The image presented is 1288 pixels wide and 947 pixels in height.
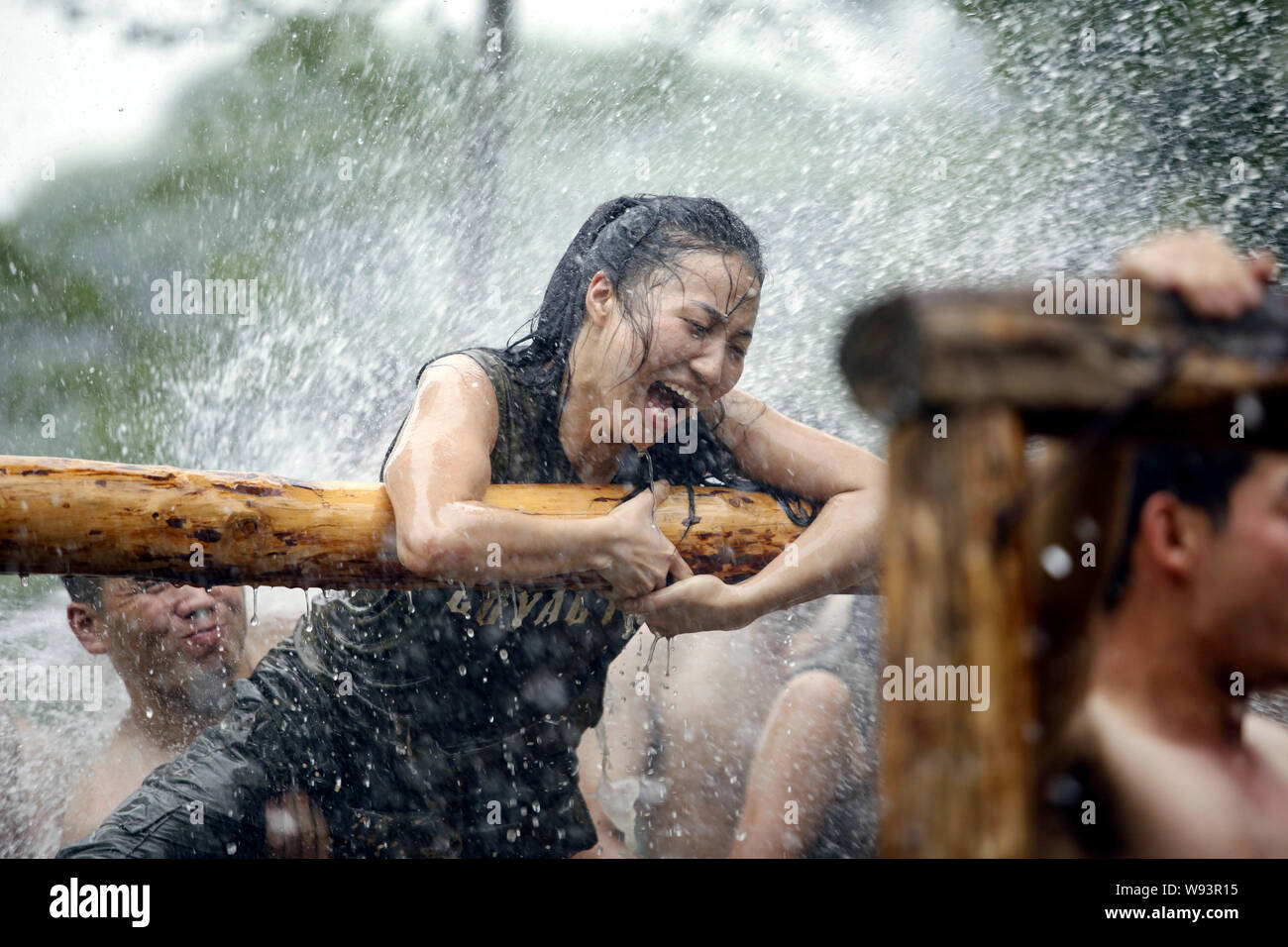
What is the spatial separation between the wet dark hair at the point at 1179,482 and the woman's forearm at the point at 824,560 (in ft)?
2.93

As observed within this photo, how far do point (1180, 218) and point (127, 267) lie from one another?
6649mm

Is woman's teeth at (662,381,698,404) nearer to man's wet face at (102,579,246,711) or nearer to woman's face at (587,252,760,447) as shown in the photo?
woman's face at (587,252,760,447)

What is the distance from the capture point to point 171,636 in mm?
3096

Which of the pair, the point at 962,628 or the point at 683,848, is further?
the point at 683,848

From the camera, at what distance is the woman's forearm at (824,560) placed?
2123mm

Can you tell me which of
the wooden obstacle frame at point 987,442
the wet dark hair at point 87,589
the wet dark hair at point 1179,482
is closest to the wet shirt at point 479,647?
the wet dark hair at point 87,589

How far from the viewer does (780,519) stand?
2195mm

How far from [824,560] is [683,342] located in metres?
0.56

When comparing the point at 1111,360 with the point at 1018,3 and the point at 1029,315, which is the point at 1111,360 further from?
the point at 1018,3

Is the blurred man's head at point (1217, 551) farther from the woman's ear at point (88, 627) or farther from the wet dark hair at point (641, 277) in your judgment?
the woman's ear at point (88, 627)

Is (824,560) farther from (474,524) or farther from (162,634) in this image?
(162,634)

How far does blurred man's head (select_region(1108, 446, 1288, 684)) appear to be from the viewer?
121cm

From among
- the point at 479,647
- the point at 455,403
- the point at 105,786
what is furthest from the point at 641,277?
the point at 105,786
